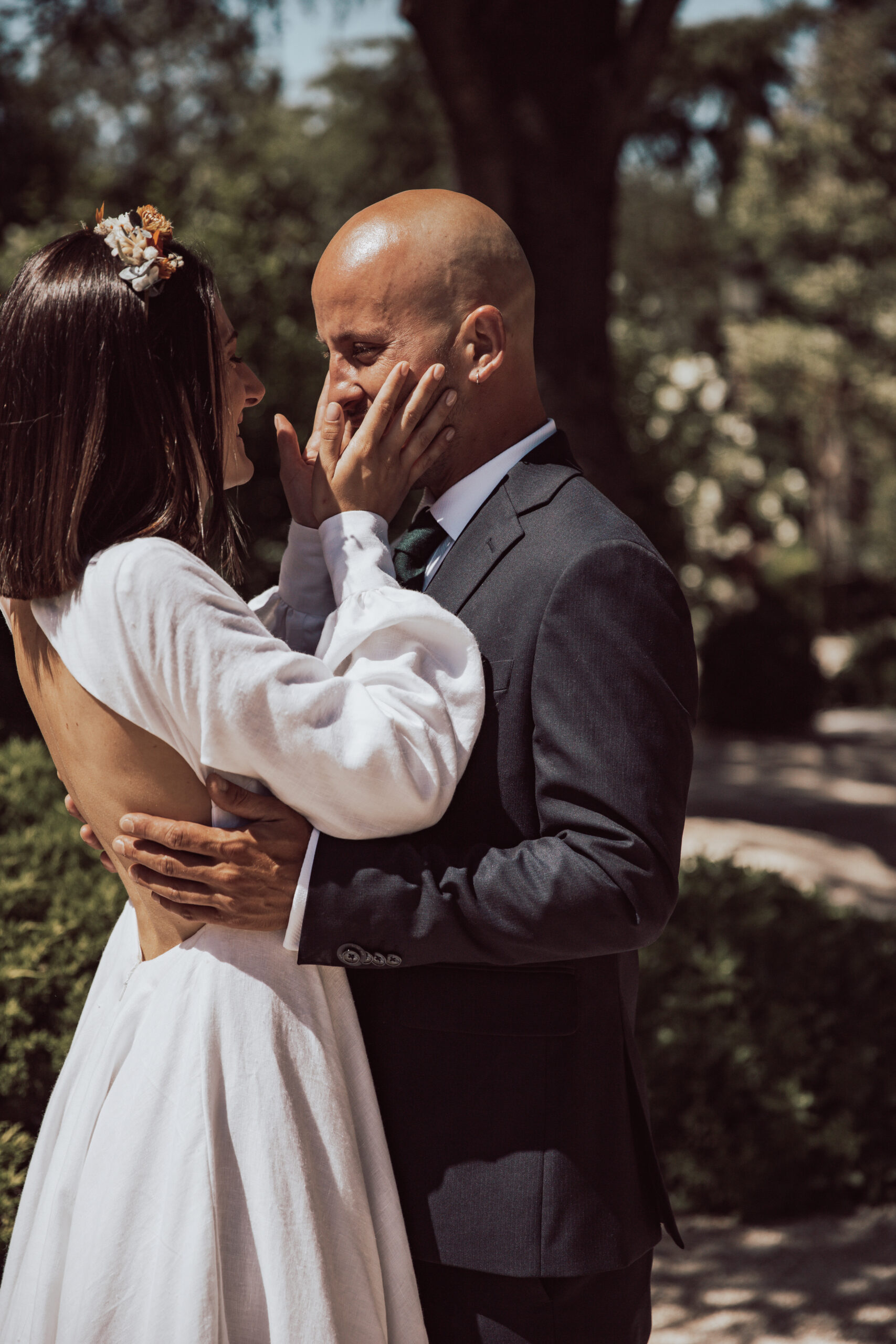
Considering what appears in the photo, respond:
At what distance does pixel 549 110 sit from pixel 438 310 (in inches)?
168

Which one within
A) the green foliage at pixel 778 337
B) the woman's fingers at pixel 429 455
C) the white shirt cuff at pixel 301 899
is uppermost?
the woman's fingers at pixel 429 455

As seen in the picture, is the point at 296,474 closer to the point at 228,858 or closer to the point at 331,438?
the point at 331,438

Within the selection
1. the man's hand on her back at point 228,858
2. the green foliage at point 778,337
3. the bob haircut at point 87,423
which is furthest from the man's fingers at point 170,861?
the green foliage at point 778,337

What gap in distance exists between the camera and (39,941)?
3428mm

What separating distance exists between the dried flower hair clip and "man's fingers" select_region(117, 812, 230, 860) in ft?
2.56

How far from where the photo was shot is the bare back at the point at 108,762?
6.13 feet

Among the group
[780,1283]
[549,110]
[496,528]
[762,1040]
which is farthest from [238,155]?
[496,528]

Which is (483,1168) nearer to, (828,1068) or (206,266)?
(206,266)

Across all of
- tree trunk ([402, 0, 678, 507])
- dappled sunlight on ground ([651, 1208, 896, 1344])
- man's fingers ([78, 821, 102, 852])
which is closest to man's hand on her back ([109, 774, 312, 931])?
man's fingers ([78, 821, 102, 852])

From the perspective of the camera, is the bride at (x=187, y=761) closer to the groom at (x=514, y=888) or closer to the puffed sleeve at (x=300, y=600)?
the groom at (x=514, y=888)

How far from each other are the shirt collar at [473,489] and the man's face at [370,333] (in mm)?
193

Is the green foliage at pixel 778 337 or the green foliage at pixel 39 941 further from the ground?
the green foliage at pixel 39 941

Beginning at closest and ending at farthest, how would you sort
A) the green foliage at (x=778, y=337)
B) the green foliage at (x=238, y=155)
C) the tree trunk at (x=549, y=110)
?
the tree trunk at (x=549, y=110) → the green foliage at (x=238, y=155) → the green foliage at (x=778, y=337)

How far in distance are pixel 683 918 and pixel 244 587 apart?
3067mm
